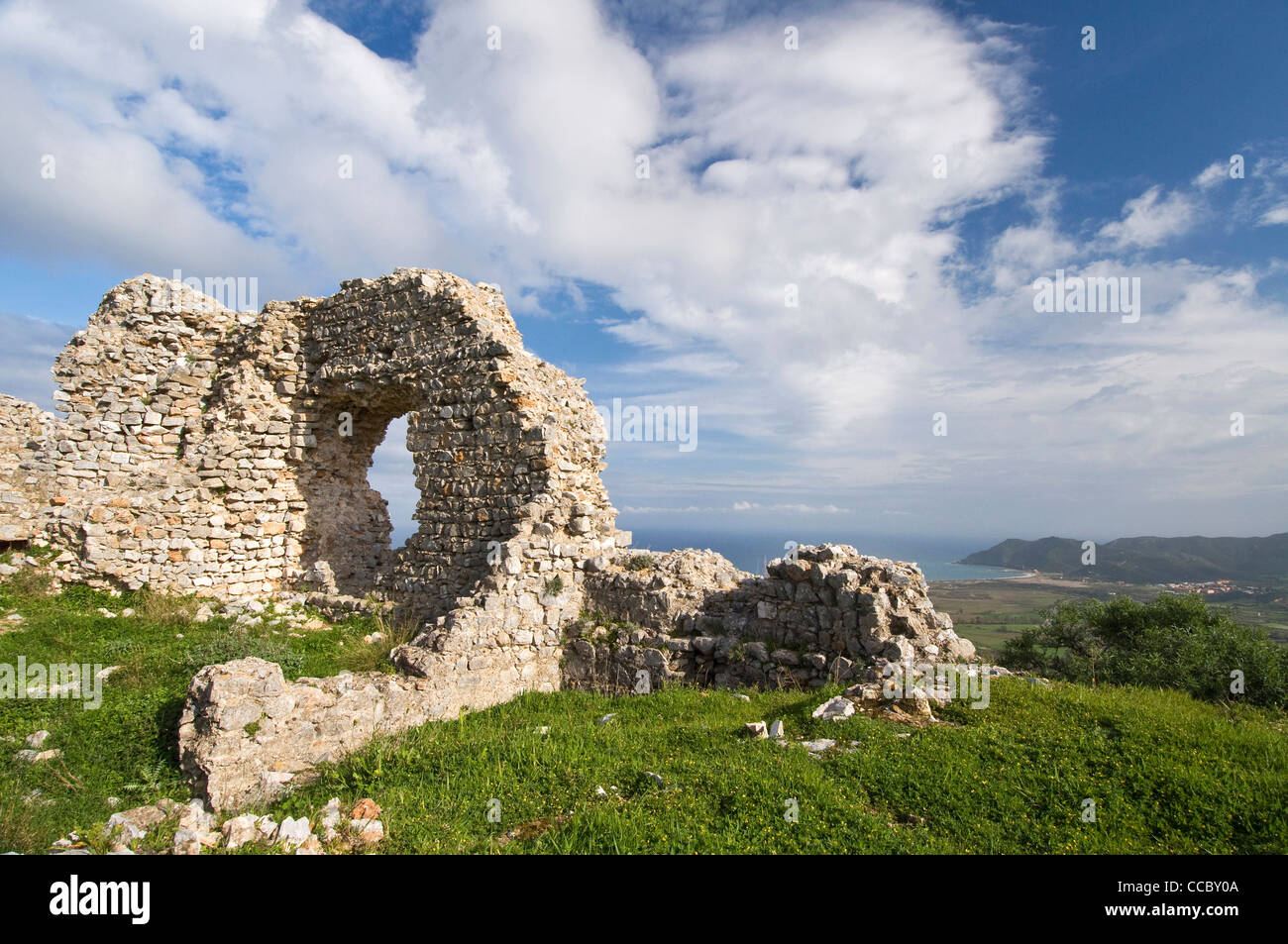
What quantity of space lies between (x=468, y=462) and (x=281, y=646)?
13.0 feet

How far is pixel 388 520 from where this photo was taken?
44.2 feet

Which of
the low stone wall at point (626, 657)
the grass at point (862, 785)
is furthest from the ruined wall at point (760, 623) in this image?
the grass at point (862, 785)

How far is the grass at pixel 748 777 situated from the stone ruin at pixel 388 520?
39.3 inches

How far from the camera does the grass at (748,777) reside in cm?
424

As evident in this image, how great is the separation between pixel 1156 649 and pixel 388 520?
15270 millimetres

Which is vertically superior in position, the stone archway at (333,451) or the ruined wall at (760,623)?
the stone archway at (333,451)

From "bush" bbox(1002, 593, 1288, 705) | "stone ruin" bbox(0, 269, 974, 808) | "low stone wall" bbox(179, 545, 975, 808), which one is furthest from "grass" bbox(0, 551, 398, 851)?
"bush" bbox(1002, 593, 1288, 705)

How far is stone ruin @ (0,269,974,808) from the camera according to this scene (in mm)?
8070

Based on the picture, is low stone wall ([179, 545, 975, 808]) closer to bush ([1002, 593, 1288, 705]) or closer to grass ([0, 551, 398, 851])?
grass ([0, 551, 398, 851])

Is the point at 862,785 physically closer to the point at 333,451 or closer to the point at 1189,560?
the point at 333,451

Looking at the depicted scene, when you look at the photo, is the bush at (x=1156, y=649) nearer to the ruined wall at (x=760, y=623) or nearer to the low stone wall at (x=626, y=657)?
the ruined wall at (x=760, y=623)

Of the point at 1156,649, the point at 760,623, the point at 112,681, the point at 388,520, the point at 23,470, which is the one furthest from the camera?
the point at 388,520

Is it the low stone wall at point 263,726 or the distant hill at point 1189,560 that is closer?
the low stone wall at point 263,726

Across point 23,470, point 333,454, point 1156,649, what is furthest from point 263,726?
point 1156,649
